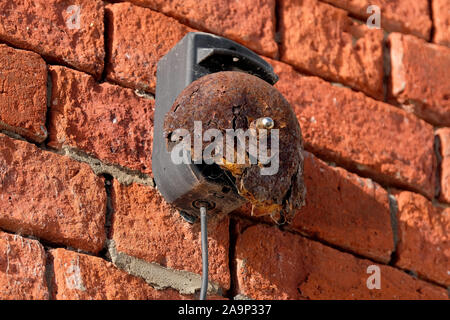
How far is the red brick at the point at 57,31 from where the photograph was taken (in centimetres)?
243

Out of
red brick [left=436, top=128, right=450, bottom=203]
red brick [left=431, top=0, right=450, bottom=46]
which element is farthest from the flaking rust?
red brick [left=431, top=0, right=450, bottom=46]

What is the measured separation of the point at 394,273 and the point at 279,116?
830 mm

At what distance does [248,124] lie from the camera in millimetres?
2074

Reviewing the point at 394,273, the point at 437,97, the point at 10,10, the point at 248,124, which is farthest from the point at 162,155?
the point at 437,97

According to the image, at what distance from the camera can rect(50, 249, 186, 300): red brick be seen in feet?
7.13

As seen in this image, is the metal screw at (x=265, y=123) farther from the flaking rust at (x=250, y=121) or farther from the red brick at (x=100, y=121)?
the red brick at (x=100, y=121)

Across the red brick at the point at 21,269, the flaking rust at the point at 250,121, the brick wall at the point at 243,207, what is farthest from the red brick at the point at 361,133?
the red brick at the point at 21,269

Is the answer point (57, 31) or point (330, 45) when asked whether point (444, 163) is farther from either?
point (57, 31)

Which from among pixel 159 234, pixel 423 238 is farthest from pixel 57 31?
pixel 423 238

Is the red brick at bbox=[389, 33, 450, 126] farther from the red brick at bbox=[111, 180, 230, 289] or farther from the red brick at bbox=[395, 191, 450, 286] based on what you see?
the red brick at bbox=[111, 180, 230, 289]

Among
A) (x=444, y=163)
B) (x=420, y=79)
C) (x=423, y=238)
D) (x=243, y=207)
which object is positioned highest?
(x=420, y=79)

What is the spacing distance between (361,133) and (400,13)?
0.56 m

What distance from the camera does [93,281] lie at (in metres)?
2.21
